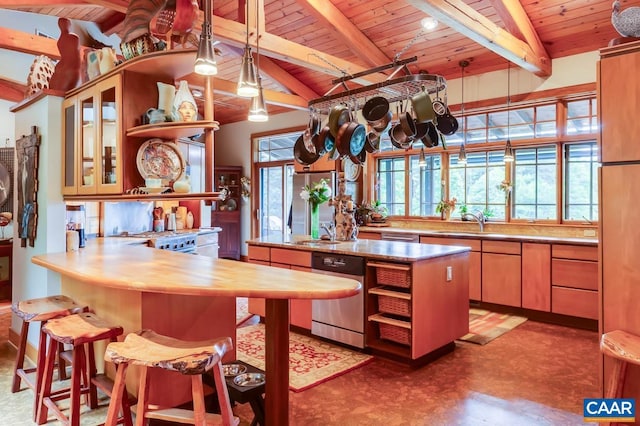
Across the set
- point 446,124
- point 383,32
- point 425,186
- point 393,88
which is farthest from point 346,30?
point 425,186

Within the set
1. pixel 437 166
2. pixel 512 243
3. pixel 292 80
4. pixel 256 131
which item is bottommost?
pixel 512 243

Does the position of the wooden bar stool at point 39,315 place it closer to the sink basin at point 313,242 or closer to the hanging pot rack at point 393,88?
the sink basin at point 313,242

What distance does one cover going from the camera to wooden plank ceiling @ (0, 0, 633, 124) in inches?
168

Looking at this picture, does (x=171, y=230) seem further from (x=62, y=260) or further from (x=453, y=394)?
(x=453, y=394)

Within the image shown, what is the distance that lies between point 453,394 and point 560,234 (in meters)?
3.03

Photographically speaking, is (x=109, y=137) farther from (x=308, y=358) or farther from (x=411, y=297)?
(x=411, y=297)

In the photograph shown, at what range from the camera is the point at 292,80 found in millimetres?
7113

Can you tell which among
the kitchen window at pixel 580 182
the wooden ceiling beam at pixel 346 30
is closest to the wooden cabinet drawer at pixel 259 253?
the wooden ceiling beam at pixel 346 30

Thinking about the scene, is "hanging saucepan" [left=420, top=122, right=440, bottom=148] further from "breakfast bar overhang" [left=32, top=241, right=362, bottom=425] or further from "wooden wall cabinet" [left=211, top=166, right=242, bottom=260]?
"wooden wall cabinet" [left=211, top=166, right=242, bottom=260]

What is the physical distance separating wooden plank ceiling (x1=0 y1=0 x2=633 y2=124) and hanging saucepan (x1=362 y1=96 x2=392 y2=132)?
0.50 metres

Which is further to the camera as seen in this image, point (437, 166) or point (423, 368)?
point (437, 166)

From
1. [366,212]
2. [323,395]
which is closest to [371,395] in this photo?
[323,395]

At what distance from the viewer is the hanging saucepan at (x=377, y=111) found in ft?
11.7

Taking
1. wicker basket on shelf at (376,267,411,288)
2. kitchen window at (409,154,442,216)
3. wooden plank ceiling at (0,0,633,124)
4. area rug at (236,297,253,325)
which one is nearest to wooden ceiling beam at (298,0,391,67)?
wooden plank ceiling at (0,0,633,124)
